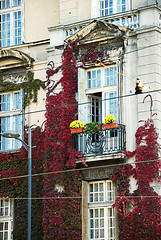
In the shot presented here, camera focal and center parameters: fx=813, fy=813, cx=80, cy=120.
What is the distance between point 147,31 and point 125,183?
225 inches

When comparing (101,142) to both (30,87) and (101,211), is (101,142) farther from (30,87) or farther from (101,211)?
(30,87)

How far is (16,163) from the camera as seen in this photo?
108 ft

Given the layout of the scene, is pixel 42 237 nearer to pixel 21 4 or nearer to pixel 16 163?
pixel 16 163

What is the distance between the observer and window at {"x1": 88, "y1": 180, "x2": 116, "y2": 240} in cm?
3020

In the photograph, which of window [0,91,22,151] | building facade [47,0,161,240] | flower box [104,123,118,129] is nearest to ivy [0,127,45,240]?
window [0,91,22,151]

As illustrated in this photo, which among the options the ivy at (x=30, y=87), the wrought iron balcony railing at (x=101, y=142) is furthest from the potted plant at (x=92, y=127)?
the ivy at (x=30, y=87)

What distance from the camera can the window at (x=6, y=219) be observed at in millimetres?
32572

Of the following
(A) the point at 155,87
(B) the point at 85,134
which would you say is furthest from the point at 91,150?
(A) the point at 155,87

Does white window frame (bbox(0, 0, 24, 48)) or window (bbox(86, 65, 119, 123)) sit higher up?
white window frame (bbox(0, 0, 24, 48))

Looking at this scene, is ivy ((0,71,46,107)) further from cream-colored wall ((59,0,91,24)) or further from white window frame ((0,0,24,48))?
cream-colored wall ((59,0,91,24))

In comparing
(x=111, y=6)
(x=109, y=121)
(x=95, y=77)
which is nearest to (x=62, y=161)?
(x=109, y=121)

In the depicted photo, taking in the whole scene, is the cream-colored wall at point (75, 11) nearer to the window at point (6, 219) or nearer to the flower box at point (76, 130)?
the flower box at point (76, 130)

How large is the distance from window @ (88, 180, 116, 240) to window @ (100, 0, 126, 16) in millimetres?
6884

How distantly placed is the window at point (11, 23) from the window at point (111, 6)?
432 cm
